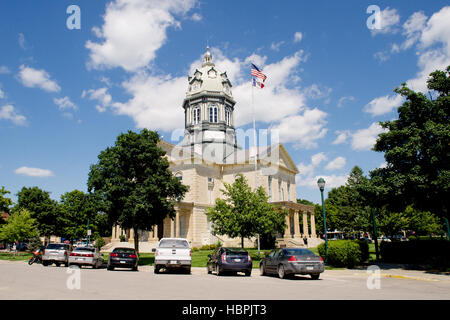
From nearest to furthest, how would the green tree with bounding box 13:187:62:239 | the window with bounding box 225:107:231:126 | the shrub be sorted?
the shrub < the green tree with bounding box 13:187:62:239 < the window with bounding box 225:107:231:126

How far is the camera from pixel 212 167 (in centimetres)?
4762

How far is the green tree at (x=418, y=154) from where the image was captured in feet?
53.5

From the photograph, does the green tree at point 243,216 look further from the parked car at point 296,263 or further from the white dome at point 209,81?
the white dome at point 209,81

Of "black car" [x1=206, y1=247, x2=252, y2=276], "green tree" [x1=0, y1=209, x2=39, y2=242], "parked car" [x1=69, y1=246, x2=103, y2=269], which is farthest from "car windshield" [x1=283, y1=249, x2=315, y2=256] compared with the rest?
"green tree" [x1=0, y1=209, x2=39, y2=242]

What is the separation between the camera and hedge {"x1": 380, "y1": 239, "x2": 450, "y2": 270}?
2017cm

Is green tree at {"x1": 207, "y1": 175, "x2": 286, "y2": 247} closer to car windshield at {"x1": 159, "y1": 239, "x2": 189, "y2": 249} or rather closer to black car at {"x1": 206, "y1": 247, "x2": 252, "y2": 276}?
black car at {"x1": 206, "y1": 247, "x2": 252, "y2": 276}

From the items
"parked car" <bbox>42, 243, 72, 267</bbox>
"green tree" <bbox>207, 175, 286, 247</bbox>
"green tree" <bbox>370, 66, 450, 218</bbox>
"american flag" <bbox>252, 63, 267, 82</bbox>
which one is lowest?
"parked car" <bbox>42, 243, 72, 267</bbox>

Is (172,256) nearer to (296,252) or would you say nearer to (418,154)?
(296,252)

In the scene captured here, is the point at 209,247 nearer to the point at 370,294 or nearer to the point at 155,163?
the point at 155,163

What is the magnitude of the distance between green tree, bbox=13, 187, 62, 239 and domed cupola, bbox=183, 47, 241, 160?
22.8 meters

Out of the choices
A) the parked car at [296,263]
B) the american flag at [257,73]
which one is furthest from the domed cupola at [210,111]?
the parked car at [296,263]

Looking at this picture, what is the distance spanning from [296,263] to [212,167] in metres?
33.8

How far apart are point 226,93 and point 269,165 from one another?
589 inches
